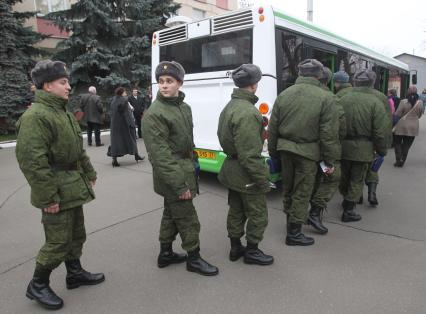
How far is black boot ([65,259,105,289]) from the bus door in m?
4.54

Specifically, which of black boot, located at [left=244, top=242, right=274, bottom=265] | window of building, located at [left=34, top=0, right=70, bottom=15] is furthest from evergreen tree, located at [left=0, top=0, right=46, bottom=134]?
black boot, located at [left=244, top=242, right=274, bottom=265]

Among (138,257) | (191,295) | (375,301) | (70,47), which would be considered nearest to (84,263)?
(138,257)

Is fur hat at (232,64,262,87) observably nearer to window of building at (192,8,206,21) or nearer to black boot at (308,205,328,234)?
black boot at (308,205,328,234)

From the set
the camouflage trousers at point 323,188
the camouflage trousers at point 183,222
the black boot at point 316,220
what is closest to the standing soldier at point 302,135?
the black boot at point 316,220

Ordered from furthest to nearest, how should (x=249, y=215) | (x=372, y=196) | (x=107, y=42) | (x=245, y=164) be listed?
1. (x=107, y=42)
2. (x=372, y=196)
3. (x=249, y=215)
4. (x=245, y=164)

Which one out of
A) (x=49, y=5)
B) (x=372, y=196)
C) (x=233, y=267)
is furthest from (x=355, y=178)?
(x=49, y=5)

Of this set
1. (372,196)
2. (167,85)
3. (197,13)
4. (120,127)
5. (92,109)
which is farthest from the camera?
(197,13)

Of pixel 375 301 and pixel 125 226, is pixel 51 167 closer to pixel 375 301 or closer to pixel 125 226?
pixel 125 226

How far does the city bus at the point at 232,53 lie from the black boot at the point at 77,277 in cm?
306

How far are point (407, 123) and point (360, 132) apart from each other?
390cm

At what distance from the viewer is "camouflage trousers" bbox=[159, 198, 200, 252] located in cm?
305

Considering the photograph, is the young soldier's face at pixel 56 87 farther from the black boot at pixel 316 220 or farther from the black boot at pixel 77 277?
the black boot at pixel 316 220

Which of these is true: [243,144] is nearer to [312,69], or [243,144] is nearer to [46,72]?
[312,69]

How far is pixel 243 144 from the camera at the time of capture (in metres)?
3.02
